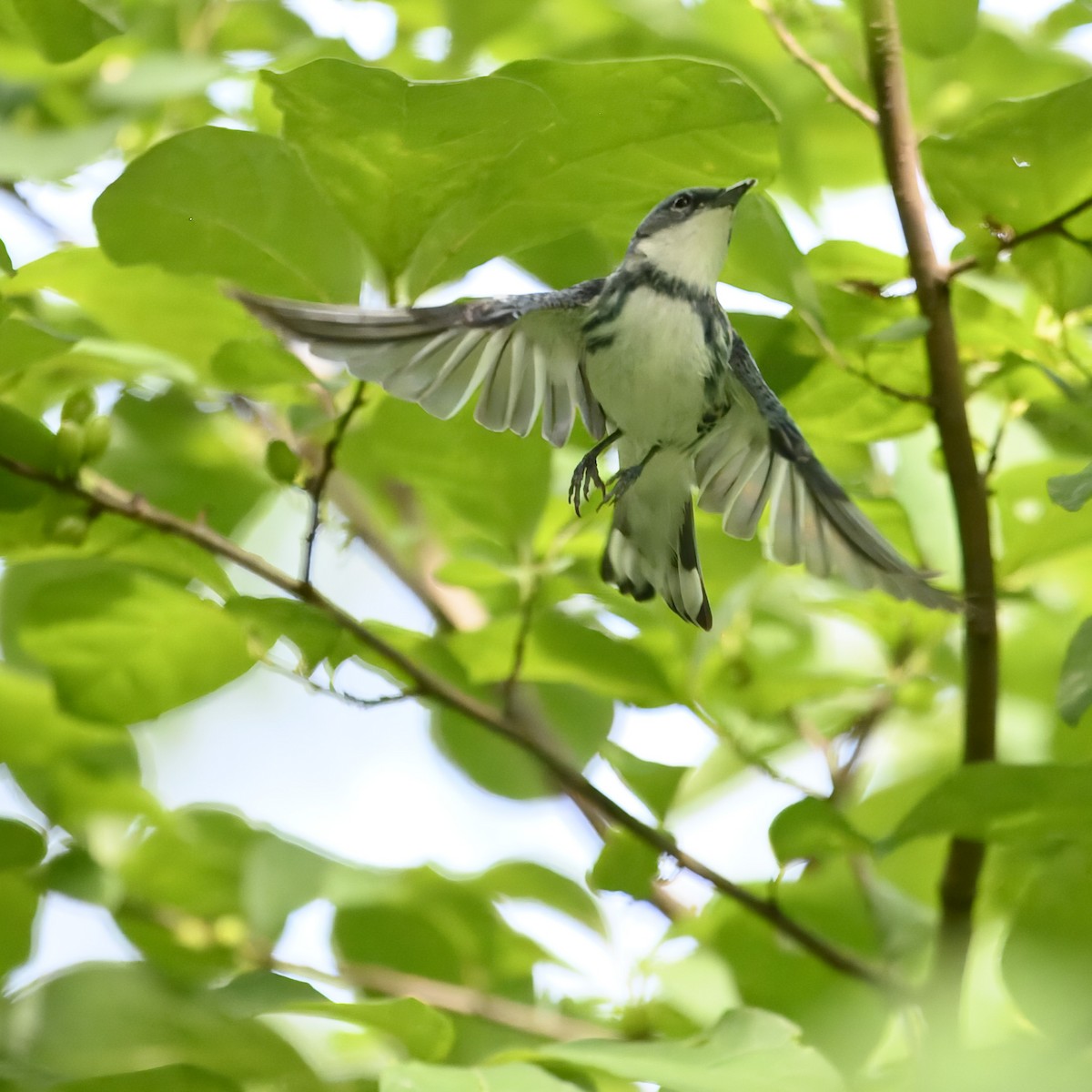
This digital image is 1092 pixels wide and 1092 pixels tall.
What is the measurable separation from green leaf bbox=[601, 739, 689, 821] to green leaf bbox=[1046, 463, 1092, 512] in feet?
1.73

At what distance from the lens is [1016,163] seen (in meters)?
1.04

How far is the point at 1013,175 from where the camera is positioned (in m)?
1.04

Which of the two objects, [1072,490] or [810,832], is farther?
[810,832]

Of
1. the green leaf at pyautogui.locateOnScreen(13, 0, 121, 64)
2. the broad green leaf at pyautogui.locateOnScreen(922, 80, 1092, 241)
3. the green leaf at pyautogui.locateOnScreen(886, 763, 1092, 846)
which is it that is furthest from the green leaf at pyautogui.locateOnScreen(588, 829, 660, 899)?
the green leaf at pyautogui.locateOnScreen(13, 0, 121, 64)

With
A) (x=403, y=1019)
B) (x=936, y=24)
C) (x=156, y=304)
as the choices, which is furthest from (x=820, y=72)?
(x=403, y=1019)

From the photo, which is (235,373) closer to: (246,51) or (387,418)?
(387,418)

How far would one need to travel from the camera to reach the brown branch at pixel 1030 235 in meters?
1.04

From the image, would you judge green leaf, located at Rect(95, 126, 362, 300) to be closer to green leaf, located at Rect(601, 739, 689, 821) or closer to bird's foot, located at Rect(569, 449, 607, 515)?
bird's foot, located at Rect(569, 449, 607, 515)

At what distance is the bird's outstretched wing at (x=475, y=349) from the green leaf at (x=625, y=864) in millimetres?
354

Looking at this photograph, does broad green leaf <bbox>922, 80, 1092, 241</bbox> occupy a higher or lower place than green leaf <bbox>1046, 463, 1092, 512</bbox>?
higher

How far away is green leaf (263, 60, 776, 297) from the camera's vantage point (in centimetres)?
91

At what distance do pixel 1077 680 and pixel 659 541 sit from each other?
45 cm

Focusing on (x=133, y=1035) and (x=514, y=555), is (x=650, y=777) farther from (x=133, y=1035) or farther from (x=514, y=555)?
(x=133, y=1035)

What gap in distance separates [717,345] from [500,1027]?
645 millimetres
